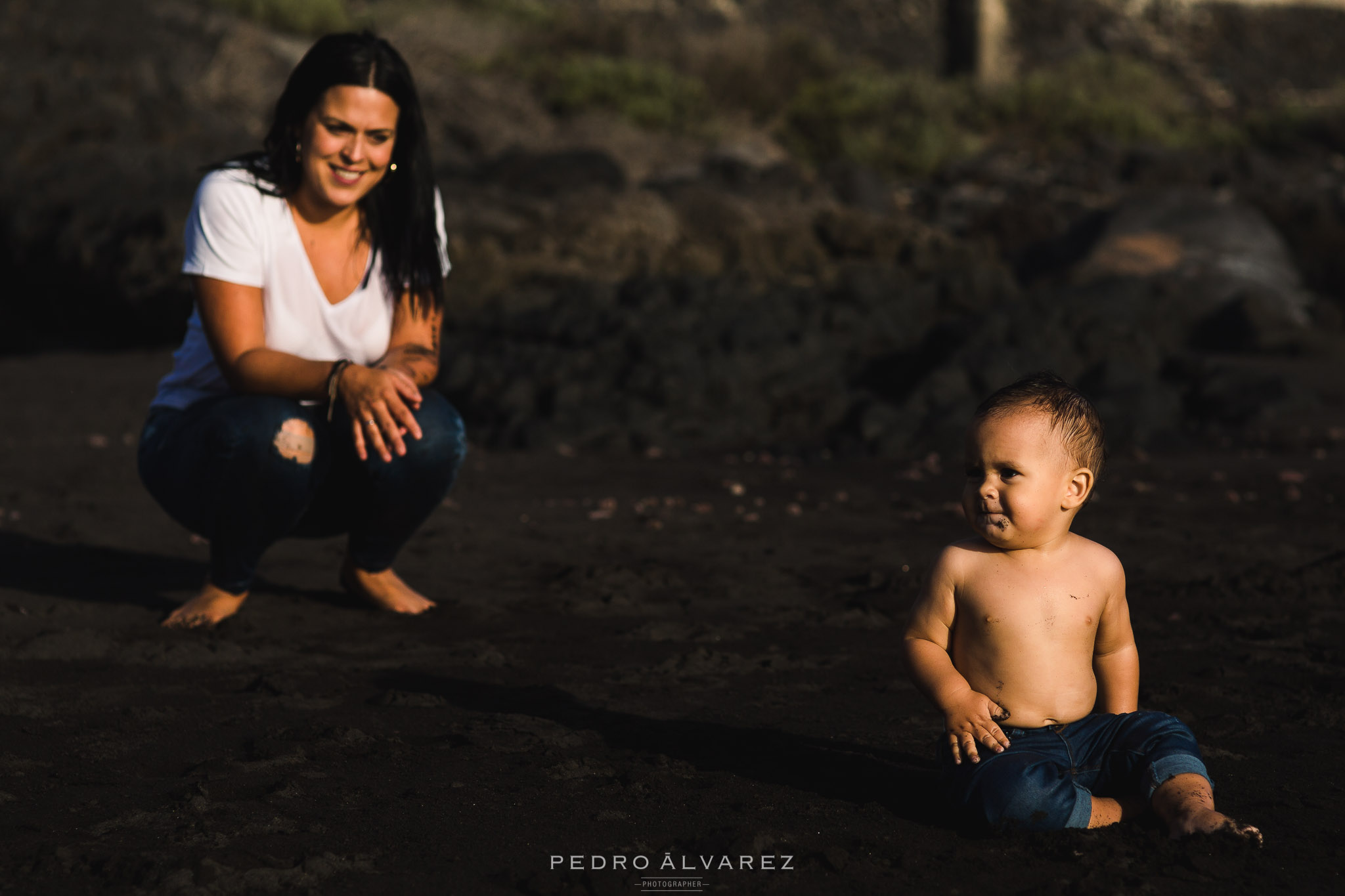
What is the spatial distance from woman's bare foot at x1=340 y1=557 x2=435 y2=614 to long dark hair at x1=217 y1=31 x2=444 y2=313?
2.38 ft

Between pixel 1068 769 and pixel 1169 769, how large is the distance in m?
0.16

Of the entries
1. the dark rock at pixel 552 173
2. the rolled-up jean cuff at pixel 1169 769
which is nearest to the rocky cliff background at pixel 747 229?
the dark rock at pixel 552 173

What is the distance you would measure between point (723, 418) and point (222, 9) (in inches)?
541

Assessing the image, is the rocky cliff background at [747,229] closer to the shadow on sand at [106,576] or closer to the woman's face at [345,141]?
the shadow on sand at [106,576]

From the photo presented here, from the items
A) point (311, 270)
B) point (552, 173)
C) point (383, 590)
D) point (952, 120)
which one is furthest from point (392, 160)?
point (952, 120)

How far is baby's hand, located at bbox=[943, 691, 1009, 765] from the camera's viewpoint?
207 cm

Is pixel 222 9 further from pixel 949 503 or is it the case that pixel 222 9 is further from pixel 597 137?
pixel 949 503

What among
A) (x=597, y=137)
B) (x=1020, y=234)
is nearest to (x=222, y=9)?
(x=597, y=137)

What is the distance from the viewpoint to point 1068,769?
2182mm

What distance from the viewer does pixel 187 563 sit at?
4.23 metres

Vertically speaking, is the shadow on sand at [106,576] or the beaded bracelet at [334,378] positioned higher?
the beaded bracelet at [334,378]

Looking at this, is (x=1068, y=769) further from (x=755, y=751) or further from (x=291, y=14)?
(x=291, y=14)

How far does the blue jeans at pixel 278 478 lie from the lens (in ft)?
10.6

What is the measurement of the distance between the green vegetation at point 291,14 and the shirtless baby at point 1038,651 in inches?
707
